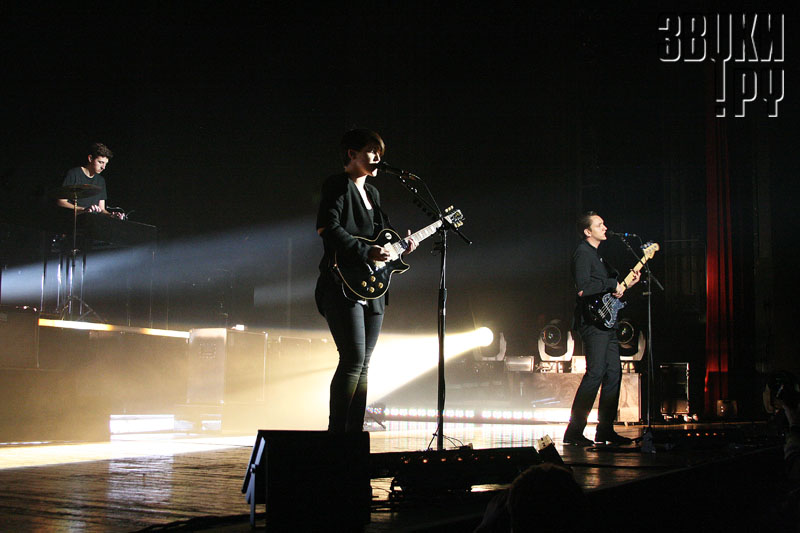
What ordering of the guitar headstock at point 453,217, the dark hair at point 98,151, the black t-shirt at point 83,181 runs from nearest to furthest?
1. the guitar headstock at point 453,217
2. the black t-shirt at point 83,181
3. the dark hair at point 98,151

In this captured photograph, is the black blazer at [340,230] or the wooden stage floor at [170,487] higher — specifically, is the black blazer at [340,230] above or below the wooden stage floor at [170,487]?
above

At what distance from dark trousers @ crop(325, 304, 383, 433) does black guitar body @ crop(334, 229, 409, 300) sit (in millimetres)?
71

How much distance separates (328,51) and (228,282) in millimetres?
3487

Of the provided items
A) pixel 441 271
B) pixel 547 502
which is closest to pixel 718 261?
pixel 441 271

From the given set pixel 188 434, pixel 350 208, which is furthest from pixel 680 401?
pixel 350 208

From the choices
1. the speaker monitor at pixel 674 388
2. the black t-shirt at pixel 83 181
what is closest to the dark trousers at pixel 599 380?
the speaker monitor at pixel 674 388

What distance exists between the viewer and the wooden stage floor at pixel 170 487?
1.92 metres

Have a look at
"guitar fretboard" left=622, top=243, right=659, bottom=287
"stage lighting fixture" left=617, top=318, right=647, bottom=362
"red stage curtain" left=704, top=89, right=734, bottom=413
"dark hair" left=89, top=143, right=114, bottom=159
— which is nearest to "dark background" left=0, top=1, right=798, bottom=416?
"red stage curtain" left=704, top=89, right=734, bottom=413

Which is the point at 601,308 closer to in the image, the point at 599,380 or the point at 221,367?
the point at 599,380

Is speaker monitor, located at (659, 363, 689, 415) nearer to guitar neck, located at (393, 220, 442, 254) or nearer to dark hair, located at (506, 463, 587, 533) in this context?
guitar neck, located at (393, 220, 442, 254)

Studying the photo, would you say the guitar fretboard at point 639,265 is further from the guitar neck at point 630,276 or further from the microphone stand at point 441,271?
the microphone stand at point 441,271

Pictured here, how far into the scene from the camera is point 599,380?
5.12 metres

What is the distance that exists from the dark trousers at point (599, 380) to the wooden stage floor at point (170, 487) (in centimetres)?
50

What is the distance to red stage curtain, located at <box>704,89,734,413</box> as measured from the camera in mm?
10156
